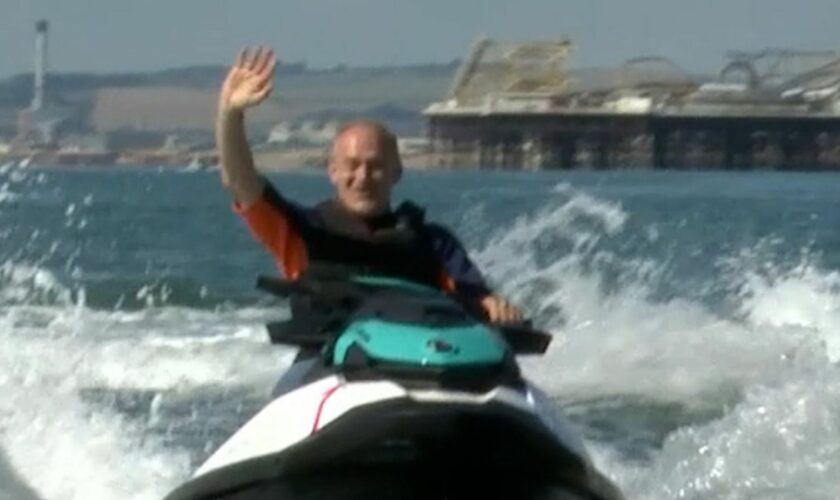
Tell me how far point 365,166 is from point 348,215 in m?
0.16

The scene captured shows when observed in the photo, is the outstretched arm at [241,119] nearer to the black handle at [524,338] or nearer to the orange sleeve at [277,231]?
the orange sleeve at [277,231]

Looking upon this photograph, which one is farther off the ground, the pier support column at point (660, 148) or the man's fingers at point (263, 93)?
the man's fingers at point (263, 93)

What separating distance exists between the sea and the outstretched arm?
2868 millimetres

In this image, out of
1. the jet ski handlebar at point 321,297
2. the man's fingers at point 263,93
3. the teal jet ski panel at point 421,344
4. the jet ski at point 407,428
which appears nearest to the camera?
the jet ski at point 407,428

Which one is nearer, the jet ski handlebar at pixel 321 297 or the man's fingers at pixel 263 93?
the jet ski handlebar at pixel 321 297

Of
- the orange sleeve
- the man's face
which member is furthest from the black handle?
the orange sleeve

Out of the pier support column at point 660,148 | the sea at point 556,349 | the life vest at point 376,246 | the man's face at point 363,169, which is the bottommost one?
the pier support column at point 660,148

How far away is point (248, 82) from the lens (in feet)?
21.4

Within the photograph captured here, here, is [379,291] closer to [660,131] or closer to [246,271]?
[246,271]

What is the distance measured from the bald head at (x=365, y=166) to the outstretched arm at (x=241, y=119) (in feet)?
0.66

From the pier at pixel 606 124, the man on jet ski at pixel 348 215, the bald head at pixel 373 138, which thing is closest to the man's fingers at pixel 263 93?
the man on jet ski at pixel 348 215

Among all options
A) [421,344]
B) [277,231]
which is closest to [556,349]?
[277,231]

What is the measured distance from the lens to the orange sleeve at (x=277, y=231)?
664cm

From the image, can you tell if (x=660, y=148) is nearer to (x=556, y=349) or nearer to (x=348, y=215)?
(x=556, y=349)
